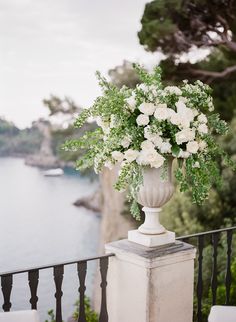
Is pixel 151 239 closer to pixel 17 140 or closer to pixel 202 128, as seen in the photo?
pixel 202 128

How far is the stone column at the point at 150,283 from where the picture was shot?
2482 mm

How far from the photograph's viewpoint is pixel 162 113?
228 centimetres

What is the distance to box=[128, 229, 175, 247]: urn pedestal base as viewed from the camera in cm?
253

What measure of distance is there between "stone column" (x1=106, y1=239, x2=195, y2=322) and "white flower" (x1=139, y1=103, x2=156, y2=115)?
0.65m

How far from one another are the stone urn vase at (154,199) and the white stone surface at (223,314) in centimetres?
50

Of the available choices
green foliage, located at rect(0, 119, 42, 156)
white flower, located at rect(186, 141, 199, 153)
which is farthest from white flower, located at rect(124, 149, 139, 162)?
green foliage, located at rect(0, 119, 42, 156)

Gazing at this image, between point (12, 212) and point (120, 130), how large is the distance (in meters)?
18.9

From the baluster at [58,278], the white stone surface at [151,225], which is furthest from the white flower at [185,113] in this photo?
the baluster at [58,278]

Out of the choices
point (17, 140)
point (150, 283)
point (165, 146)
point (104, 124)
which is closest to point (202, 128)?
point (165, 146)

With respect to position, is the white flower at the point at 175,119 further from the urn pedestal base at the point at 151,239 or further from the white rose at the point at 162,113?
A: the urn pedestal base at the point at 151,239

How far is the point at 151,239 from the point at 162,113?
621 mm

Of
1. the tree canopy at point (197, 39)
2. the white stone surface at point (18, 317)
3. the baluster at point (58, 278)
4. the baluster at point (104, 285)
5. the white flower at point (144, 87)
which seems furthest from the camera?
the tree canopy at point (197, 39)

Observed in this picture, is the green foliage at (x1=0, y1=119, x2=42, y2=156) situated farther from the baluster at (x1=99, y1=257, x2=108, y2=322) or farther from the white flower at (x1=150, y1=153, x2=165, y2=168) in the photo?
the white flower at (x1=150, y1=153, x2=165, y2=168)

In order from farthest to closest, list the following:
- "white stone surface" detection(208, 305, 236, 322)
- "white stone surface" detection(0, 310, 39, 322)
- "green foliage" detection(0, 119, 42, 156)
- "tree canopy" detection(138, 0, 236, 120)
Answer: "green foliage" detection(0, 119, 42, 156)
"tree canopy" detection(138, 0, 236, 120)
"white stone surface" detection(208, 305, 236, 322)
"white stone surface" detection(0, 310, 39, 322)
